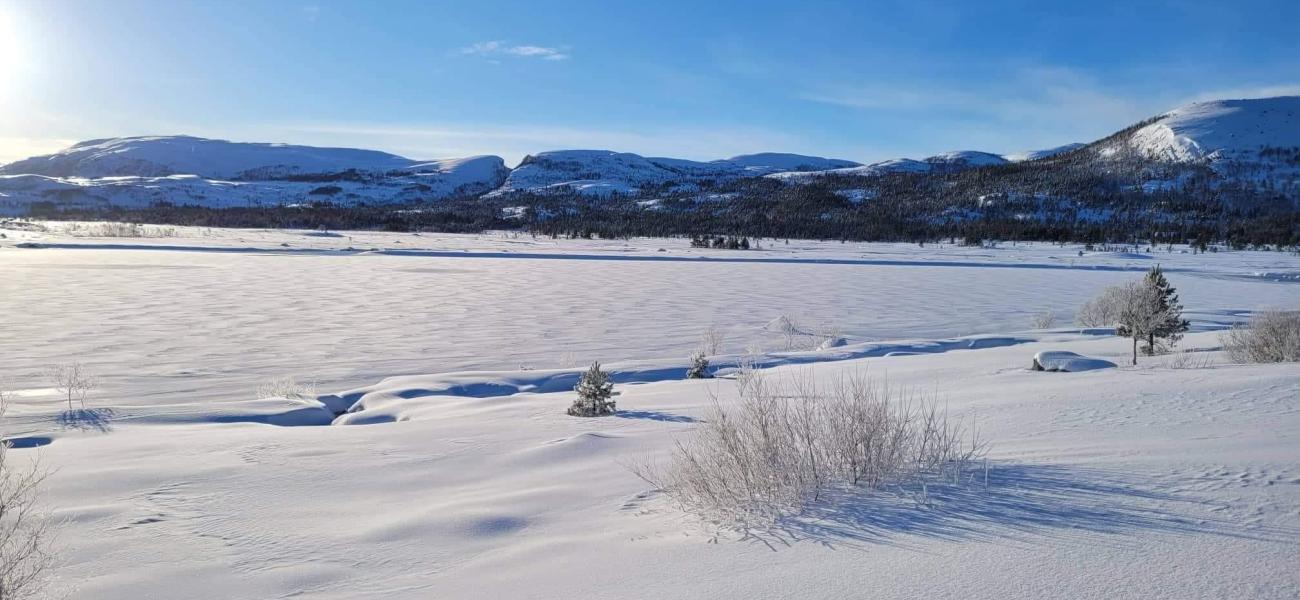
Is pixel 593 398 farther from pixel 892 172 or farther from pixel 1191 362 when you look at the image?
pixel 892 172

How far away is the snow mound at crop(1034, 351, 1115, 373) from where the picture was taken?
27.5 ft

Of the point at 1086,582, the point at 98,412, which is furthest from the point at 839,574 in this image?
the point at 98,412

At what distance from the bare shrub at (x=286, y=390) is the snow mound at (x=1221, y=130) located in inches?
4642

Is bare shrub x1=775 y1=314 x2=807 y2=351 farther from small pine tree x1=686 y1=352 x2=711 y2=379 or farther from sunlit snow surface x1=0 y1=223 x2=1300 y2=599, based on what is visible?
small pine tree x1=686 y1=352 x2=711 y2=379

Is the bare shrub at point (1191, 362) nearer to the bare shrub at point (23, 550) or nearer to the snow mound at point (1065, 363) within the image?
the snow mound at point (1065, 363)

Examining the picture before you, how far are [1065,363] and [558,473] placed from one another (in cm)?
618

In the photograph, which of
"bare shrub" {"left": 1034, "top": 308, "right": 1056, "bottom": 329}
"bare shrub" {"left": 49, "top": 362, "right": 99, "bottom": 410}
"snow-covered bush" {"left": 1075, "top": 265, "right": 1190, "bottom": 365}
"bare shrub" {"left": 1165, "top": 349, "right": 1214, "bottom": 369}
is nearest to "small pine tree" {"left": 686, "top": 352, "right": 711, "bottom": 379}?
"bare shrub" {"left": 1165, "top": 349, "right": 1214, "bottom": 369}

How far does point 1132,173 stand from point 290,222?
93705 millimetres

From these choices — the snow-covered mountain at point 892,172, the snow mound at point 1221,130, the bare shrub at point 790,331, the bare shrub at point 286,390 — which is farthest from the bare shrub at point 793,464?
the snow mound at point 1221,130

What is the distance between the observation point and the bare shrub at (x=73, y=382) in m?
7.80

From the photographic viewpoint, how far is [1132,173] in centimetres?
9888

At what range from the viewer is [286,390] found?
27.1 ft

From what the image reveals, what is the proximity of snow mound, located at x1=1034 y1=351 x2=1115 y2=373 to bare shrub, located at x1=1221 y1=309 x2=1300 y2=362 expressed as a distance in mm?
1411

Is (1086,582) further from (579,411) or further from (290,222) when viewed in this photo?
(290,222)
